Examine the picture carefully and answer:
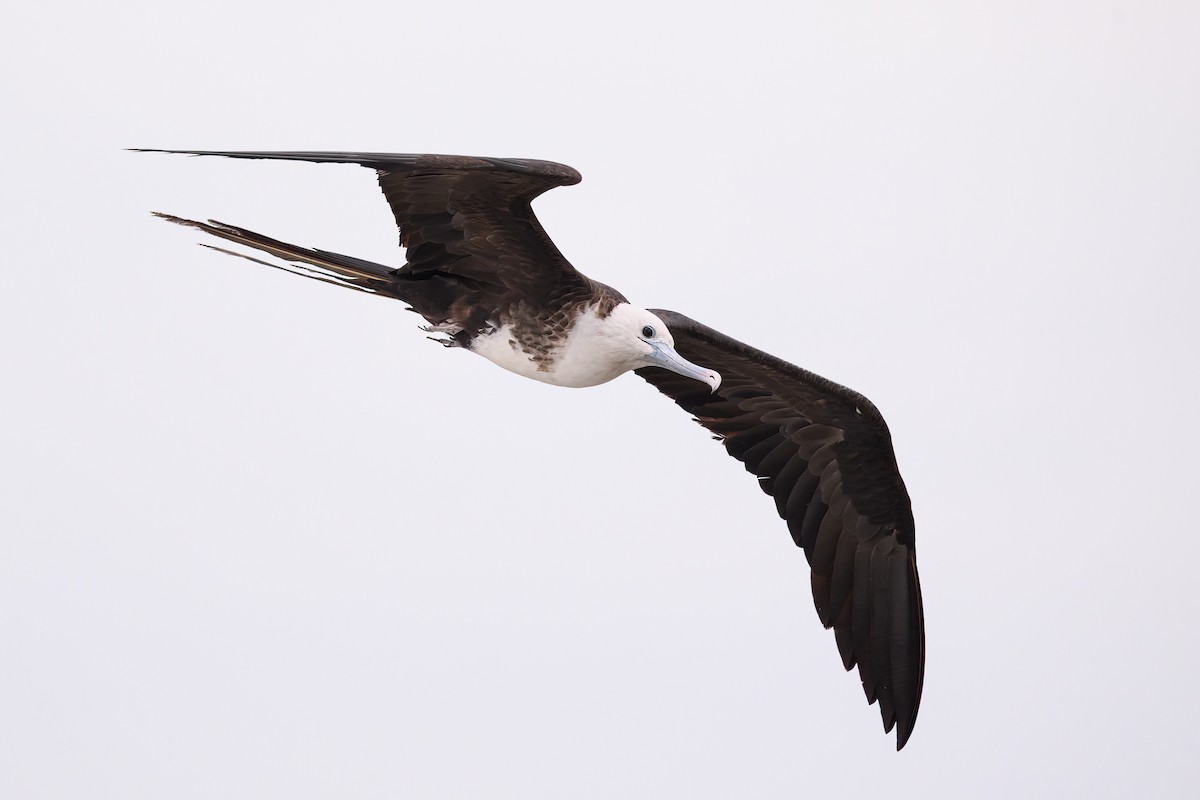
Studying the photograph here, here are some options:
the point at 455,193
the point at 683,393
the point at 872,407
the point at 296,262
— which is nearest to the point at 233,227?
the point at 296,262

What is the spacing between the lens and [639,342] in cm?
892

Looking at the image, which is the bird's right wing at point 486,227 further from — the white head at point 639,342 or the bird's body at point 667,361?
the white head at point 639,342

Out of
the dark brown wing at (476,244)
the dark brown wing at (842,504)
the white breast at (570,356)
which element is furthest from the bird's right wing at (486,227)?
the dark brown wing at (842,504)

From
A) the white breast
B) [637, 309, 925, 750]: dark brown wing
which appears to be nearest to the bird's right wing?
the white breast

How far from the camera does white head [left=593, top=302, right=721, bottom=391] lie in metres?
8.85

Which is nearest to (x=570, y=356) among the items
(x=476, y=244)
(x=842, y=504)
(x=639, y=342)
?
(x=639, y=342)

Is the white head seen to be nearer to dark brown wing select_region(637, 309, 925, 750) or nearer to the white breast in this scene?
the white breast

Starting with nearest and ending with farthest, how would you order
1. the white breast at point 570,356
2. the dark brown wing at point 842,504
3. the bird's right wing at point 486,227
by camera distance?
the bird's right wing at point 486,227 < the white breast at point 570,356 < the dark brown wing at point 842,504

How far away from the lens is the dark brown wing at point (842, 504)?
412 inches

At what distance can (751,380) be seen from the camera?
10430mm

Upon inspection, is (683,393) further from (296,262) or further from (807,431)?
(296,262)

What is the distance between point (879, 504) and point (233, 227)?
415 centimetres

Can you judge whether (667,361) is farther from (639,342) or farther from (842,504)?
(842,504)

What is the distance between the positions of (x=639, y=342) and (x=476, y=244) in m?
0.94
